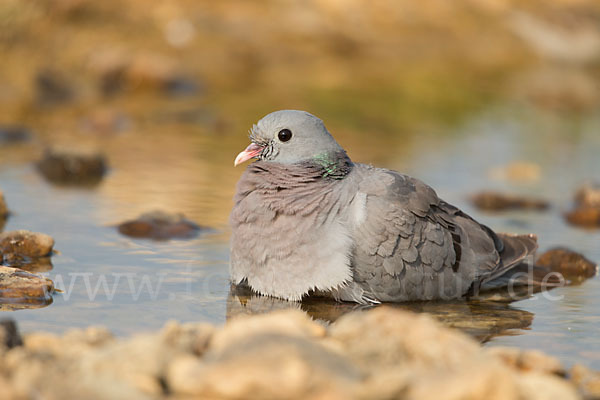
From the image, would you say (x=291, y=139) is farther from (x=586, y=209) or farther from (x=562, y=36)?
(x=562, y=36)

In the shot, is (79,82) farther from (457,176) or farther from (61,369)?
(61,369)

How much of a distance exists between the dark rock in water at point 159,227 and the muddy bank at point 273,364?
122 inches

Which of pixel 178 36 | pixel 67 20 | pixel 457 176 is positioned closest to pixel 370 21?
pixel 178 36

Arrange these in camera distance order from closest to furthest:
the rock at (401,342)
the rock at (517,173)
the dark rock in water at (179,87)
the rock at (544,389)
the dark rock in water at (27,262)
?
the rock at (544,389) → the rock at (401,342) → the dark rock in water at (27,262) → the rock at (517,173) → the dark rock in water at (179,87)

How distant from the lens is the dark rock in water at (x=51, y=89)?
1414 cm

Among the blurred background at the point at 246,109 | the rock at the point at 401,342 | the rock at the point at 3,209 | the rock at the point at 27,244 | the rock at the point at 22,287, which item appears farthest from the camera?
the rock at the point at 3,209

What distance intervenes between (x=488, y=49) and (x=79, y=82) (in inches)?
412

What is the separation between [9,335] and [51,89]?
35.5 ft

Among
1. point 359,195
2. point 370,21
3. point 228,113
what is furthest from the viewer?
point 370,21

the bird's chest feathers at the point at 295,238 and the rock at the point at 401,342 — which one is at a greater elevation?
the bird's chest feathers at the point at 295,238

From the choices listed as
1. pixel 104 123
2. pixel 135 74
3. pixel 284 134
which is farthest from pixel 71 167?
pixel 135 74

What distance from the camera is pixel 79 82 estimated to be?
1535cm

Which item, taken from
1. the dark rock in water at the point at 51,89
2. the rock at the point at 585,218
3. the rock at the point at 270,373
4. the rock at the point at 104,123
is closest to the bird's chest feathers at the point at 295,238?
the rock at the point at 270,373

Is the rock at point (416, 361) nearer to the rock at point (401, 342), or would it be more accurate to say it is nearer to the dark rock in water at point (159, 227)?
the rock at point (401, 342)
